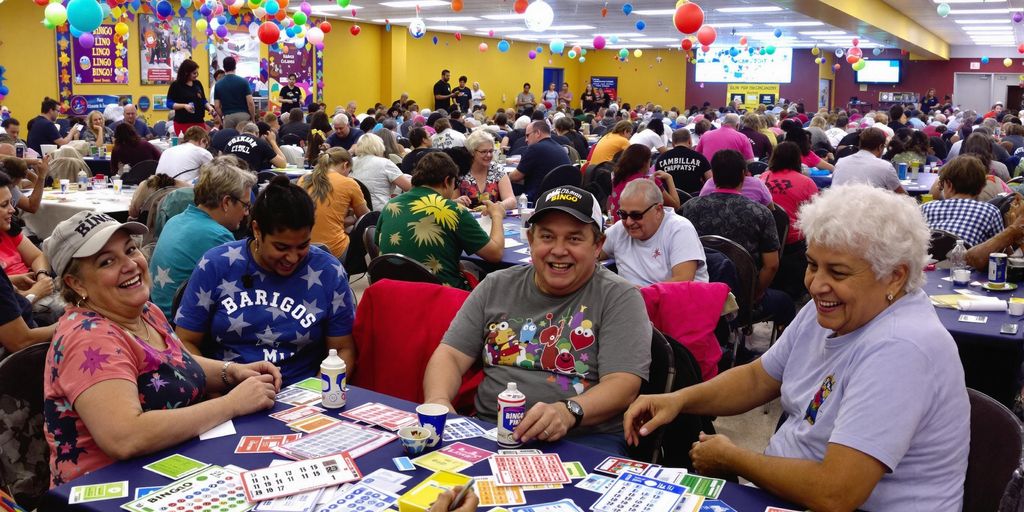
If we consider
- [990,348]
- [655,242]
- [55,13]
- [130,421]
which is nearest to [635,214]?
[655,242]

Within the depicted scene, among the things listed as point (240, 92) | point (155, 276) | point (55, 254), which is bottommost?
point (155, 276)

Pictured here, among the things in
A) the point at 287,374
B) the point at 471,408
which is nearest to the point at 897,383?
the point at 471,408

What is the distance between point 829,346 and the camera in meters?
1.93

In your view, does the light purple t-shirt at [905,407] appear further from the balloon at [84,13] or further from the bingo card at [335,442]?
the balloon at [84,13]

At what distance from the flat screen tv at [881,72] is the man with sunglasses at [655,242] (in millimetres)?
→ 28454

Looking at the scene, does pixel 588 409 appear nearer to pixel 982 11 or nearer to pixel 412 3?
pixel 412 3

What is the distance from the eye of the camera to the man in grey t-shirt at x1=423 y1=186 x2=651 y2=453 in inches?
93.7

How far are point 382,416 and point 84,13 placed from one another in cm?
766

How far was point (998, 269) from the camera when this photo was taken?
12.5 ft

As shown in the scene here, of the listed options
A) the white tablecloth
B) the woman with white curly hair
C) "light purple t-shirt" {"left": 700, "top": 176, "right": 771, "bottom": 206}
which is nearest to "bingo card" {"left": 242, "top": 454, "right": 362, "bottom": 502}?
the woman with white curly hair

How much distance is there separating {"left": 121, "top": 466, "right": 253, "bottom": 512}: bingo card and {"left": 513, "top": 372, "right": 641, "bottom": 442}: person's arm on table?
621mm

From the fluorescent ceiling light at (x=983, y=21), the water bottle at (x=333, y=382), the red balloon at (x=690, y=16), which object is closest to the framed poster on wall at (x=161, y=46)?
the red balloon at (x=690, y=16)

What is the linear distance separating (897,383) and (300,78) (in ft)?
60.8

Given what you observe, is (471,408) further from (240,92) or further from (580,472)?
(240,92)
